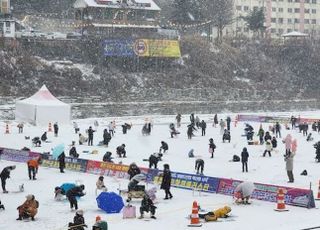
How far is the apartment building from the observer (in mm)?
127938

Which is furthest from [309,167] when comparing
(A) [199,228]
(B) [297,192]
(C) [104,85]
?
(C) [104,85]

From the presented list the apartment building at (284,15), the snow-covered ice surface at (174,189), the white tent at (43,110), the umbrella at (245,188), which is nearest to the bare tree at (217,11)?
the apartment building at (284,15)

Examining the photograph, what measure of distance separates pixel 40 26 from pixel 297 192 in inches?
2971

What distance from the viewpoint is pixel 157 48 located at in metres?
86.3

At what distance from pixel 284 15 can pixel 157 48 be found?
52.9m

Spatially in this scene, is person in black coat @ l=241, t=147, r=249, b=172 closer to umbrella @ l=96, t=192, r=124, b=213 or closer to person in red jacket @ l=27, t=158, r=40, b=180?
person in red jacket @ l=27, t=158, r=40, b=180

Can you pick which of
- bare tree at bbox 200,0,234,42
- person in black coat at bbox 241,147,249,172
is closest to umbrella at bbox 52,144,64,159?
person in black coat at bbox 241,147,249,172

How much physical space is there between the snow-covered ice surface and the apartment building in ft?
261

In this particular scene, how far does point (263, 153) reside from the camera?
37.3 meters

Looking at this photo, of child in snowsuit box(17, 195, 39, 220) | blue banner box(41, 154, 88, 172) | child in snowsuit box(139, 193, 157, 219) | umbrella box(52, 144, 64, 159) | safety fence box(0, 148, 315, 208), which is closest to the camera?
child in snowsuit box(17, 195, 39, 220)

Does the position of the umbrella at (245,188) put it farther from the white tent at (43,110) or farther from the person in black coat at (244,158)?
the white tent at (43,110)

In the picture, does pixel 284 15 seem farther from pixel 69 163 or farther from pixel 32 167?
pixel 32 167

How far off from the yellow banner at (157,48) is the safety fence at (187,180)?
51256mm

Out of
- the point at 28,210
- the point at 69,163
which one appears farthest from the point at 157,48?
the point at 28,210
